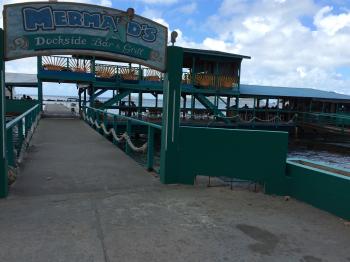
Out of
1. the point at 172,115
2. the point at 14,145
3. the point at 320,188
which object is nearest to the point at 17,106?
the point at 14,145

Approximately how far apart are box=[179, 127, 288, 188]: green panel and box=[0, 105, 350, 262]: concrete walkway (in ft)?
1.04

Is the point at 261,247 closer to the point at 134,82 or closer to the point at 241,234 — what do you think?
the point at 241,234

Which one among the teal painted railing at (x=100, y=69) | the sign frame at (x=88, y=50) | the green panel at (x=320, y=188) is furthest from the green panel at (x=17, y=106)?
the green panel at (x=320, y=188)

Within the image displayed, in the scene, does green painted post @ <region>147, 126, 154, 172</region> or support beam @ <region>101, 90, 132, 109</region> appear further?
support beam @ <region>101, 90, 132, 109</region>

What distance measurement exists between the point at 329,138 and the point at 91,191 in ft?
96.4

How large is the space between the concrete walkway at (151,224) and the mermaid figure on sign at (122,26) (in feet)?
8.24

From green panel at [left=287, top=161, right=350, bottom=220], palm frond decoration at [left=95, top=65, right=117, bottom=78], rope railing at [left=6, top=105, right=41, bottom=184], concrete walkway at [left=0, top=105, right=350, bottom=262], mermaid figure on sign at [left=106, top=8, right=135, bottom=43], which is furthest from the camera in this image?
palm frond decoration at [left=95, top=65, right=117, bottom=78]

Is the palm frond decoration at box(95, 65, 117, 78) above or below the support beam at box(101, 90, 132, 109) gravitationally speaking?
above

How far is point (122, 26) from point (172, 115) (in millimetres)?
1718

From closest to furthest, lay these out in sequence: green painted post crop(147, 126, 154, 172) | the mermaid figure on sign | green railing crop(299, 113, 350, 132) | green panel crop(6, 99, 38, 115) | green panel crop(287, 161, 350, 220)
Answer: green panel crop(287, 161, 350, 220) → the mermaid figure on sign → green painted post crop(147, 126, 154, 172) → green panel crop(6, 99, 38, 115) → green railing crop(299, 113, 350, 132)

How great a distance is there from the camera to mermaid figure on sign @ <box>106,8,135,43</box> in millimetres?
5941

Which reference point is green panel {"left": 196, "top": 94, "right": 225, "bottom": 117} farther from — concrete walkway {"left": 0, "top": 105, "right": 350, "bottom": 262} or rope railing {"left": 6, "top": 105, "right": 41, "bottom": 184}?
concrete walkway {"left": 0, "top": 105, "right": 350, "bottom": 262}

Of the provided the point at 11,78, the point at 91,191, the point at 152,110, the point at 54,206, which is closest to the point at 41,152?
the point at 91,191

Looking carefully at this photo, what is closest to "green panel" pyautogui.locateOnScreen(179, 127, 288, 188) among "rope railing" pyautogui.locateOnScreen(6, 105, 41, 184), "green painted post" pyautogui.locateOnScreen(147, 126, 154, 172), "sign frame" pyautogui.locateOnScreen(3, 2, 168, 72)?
"green painted post" pyautogui.locateOnScreen(147, 126, 154, 172)
